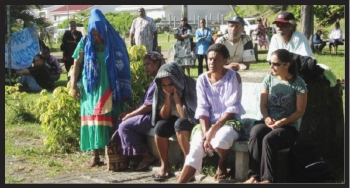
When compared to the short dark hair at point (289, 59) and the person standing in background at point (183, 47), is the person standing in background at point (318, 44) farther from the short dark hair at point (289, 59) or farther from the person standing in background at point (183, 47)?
the short dark hair at point (289, 59)

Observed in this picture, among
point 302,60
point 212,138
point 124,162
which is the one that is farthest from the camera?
point 124,162

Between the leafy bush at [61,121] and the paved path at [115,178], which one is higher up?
the leafy bush at [61,121]

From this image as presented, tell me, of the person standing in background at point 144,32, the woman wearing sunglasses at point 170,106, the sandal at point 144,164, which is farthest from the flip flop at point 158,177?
the person standing in background at point 144,32

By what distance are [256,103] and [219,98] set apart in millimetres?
710

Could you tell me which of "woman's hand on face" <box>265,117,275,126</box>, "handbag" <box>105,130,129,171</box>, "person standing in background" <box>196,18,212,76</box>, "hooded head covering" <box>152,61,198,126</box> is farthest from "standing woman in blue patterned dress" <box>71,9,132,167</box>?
"person standing in background" <box>196,18,212,76</box>

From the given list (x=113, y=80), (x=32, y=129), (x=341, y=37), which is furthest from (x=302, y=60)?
(x=341, y=37)

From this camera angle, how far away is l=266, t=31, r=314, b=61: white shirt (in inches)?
241

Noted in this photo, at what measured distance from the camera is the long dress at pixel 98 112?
21.4 feet

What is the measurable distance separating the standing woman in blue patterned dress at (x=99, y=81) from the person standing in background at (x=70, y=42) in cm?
796

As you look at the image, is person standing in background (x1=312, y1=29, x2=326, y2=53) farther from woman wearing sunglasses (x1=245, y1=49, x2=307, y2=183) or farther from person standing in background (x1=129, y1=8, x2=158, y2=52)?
woman wearing sunglasses (x1=245, y1=49, x2=307, y2=183)

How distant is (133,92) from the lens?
7.39 meters

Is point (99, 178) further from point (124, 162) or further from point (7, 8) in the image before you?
point (7, 8)

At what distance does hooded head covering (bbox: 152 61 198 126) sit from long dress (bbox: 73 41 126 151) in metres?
0.69

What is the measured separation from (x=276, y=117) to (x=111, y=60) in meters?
1.97
